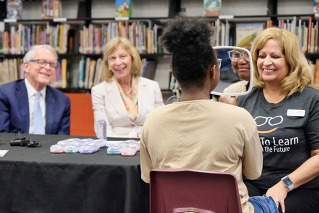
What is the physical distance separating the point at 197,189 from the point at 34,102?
1.74 m

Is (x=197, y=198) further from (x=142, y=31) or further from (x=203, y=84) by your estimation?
(x=142, y=31)

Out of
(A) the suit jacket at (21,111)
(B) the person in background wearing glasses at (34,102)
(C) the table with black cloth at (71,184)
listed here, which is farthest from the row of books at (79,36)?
(C) the table with black cloth at (71,184)

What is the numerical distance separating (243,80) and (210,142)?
101cm

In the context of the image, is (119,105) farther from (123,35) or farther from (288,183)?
(123,35)

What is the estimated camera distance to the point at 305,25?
4.44 metres

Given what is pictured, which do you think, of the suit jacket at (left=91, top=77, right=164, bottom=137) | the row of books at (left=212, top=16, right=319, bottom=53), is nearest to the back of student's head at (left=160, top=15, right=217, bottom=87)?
the suit jacket at (left=91, top=77, right=164, bottom=137)

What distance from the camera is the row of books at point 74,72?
5.00 meters

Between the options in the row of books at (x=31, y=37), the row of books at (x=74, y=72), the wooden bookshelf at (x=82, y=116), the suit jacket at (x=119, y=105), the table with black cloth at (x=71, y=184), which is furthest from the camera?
the row of books at (x=31, y=37)

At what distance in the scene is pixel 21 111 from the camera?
2.76 metres

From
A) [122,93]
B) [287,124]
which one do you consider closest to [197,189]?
[287,124]

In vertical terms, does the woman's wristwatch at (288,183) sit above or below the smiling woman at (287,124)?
below

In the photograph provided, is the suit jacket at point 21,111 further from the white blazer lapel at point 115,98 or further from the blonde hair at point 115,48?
the blonde hair at point 115,48

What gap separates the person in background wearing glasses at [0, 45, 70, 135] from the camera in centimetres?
275

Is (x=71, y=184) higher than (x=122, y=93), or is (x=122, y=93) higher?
(x=122, y=93)
